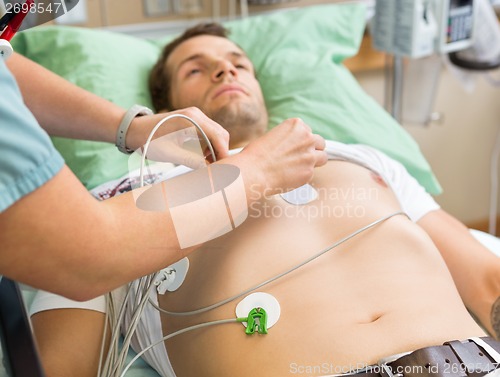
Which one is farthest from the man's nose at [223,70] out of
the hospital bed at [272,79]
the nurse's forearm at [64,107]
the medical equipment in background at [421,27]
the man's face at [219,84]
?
the medical equipment in background at [421,27]

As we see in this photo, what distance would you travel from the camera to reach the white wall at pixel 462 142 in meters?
2.38

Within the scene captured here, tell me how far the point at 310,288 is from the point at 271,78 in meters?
0.76

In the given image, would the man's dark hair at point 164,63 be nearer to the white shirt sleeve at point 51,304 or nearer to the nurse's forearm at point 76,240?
the white shirt sleeve at point 51,304

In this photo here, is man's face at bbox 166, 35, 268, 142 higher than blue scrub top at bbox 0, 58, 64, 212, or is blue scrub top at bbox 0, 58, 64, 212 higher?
blue scrub top at bbox 0, 58, 64, 212

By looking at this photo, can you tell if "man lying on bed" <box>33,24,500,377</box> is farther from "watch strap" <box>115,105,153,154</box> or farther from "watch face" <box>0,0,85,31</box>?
"watch face" <box>0,0,85,31</box>

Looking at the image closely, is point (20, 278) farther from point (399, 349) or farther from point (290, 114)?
point (290, 114)

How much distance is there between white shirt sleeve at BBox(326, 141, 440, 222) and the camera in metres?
1.29

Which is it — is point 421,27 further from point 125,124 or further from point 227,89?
point 125,124

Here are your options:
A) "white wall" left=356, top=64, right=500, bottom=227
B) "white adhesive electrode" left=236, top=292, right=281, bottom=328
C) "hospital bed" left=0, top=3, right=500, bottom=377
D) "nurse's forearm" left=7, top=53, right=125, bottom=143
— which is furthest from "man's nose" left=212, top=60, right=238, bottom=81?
"white wall" left=356, top=64, right=500, bottom=227

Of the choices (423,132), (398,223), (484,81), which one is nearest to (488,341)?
(398,223)

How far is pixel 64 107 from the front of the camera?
1.08 m

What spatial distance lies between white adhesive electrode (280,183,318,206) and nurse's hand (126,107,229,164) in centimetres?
20

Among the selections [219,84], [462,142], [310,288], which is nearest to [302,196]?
[310,288]

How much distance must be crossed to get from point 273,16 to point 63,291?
139 centimetres
